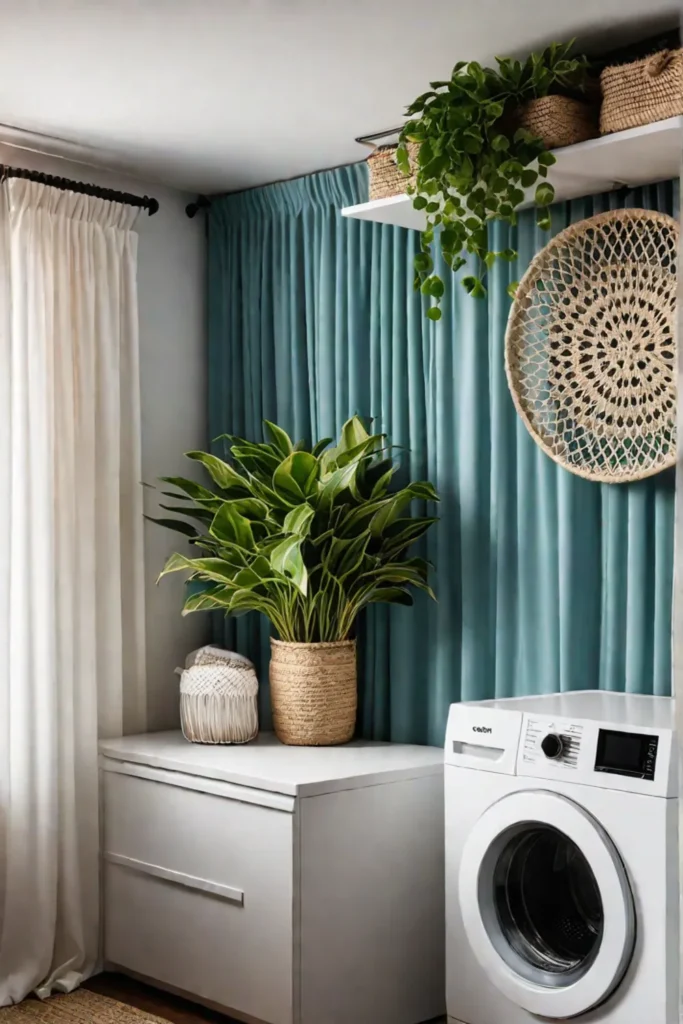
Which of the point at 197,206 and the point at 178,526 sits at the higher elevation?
the point at 197,206

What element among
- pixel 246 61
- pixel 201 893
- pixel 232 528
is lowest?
pixel 201 893

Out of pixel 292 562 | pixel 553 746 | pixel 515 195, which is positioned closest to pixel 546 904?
pixel 553 746

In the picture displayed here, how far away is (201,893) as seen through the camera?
3068 millimetres

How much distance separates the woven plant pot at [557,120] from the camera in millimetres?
2600

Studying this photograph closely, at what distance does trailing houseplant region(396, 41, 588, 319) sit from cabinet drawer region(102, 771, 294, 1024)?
4.75 ft

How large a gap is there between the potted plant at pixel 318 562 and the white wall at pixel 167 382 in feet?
1.48

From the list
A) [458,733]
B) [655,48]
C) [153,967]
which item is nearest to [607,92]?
[655,48]

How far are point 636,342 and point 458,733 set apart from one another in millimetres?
1004

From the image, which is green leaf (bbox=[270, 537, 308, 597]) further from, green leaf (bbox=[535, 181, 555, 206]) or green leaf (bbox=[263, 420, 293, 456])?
green leaf (bbox=[535, 181, 555, 206])

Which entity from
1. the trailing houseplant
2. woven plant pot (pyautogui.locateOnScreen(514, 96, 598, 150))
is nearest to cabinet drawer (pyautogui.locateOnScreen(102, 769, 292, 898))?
the trailing houseplant

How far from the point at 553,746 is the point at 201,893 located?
42.9 inches

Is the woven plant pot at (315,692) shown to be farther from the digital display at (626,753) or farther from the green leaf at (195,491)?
the digital display at (626,753)

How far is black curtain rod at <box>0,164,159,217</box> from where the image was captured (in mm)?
3324

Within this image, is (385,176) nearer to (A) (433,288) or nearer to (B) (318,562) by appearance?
(A) (433,288)
